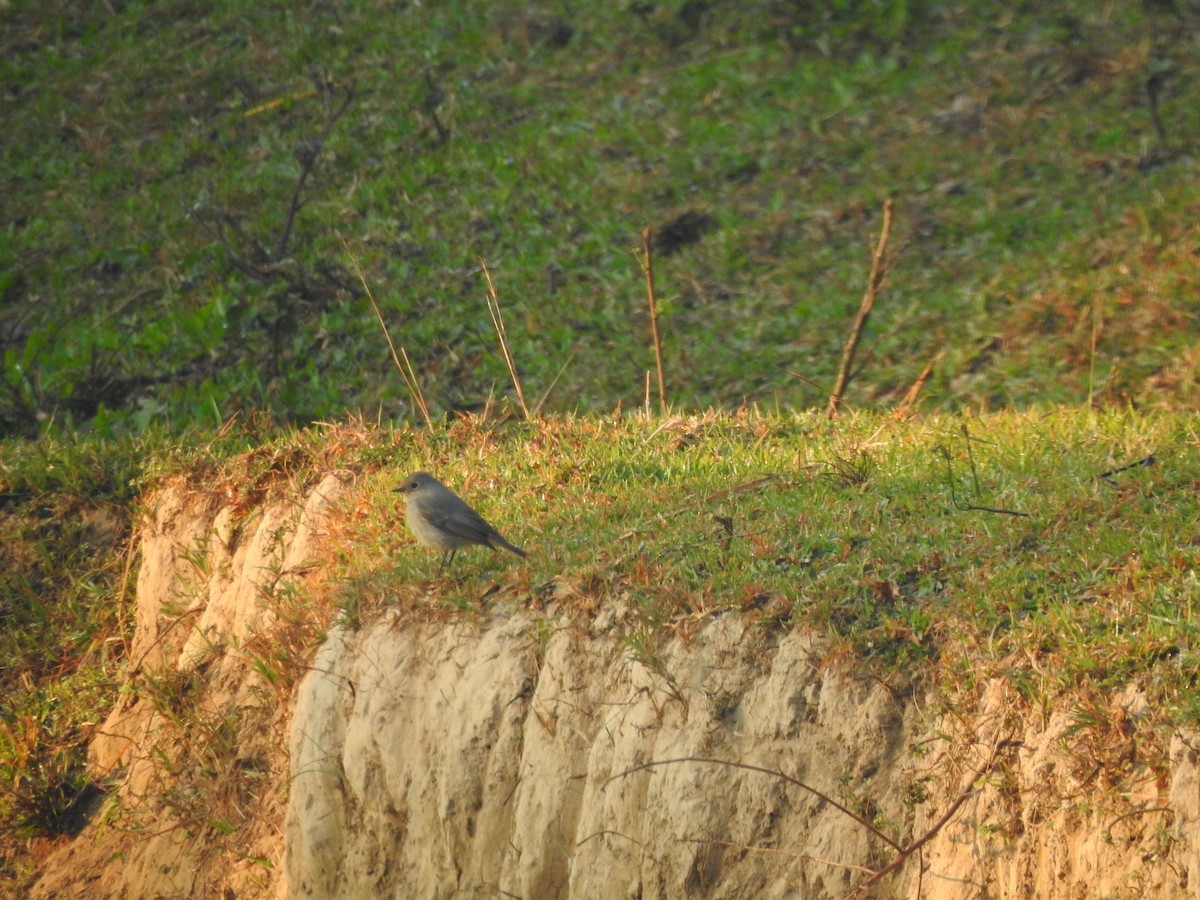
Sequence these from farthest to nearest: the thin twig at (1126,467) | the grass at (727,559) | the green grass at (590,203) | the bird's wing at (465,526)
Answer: the green grass at (590,203), the thin twig at (1126,467), the bird's wing at (465,526), the grass at (727,559)

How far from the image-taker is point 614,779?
425 cm

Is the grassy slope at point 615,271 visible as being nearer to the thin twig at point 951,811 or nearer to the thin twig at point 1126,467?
the thin twig at point 1126,467

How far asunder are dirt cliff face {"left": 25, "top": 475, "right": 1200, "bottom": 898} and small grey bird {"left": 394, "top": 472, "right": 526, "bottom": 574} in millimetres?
255

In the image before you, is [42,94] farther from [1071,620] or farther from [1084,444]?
[1071,620]

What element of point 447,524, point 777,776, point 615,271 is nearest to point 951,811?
point 777,776

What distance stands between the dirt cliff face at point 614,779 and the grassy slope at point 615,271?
328 millimetres

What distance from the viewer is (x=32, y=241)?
37.8 feet

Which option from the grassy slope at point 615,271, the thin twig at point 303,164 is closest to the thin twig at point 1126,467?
the grassy slope at point 615,271

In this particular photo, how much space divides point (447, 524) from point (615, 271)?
6.13 meters

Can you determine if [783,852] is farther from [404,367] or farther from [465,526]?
[404,367]

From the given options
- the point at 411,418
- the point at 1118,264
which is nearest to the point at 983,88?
the point at 1118,264

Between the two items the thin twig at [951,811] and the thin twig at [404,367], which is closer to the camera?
the thin twig at [951,811]

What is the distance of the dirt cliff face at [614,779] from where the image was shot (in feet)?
12.2

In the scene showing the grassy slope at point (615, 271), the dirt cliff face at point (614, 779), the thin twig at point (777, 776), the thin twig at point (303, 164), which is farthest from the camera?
the thin twig at point (303, 164)
